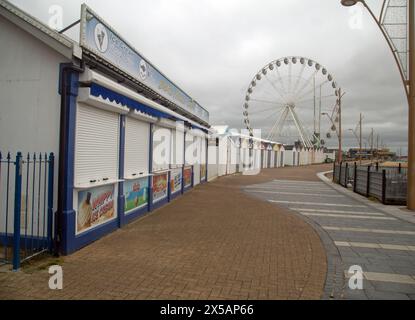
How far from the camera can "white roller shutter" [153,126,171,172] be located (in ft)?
32.8

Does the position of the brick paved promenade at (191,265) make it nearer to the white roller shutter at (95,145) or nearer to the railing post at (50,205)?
the railing post at (50,205)

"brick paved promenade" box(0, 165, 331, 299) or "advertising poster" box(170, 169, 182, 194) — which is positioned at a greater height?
"advertising poster" box(170, 169, 182, 194)

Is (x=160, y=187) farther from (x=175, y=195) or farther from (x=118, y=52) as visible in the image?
(x=118, y=52)

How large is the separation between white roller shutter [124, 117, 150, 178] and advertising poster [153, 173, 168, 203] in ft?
2.90

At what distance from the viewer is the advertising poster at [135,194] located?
7848 mm

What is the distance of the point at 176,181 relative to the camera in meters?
12.6

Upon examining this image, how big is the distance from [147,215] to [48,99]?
443 centimetres

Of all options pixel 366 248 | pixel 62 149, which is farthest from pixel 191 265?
pixel 366 248

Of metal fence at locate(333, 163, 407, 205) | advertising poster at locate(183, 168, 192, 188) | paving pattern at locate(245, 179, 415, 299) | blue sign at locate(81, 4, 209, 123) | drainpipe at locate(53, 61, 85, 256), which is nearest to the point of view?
paving pattern at locate(245, 179, 415, 299)

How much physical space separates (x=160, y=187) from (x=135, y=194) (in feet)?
6.96

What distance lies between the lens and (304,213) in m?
9.99

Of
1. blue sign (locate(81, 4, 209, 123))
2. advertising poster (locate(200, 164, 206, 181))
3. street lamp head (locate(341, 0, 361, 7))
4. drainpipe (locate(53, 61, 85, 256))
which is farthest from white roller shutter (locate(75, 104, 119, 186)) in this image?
advertising poster (locate(200, 164, 206, 181))

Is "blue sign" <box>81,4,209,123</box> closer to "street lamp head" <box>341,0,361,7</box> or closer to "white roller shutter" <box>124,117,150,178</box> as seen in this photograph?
"white roller shutter" <box>124,117,150,178</box>
